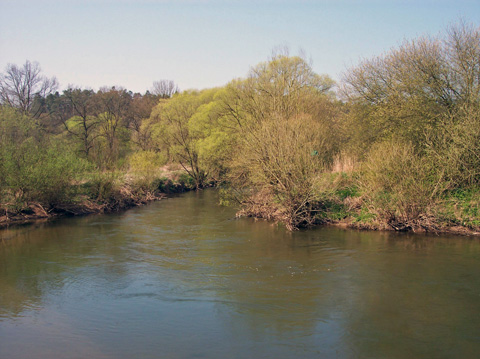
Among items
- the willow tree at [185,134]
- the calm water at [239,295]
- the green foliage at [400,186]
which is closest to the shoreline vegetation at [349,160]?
the green foliage at [400,186]

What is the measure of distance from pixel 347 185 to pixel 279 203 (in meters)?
3.98

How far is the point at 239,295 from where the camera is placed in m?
10.7

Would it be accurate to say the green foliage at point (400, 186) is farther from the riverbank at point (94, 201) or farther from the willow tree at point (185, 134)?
the willow tree at point (185, 134)

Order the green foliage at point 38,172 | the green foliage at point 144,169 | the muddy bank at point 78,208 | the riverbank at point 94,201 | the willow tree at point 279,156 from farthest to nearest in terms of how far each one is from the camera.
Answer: the green foliage at point 144,169 → the riverbank at point 94,201 → the muddy bank at point 78,208 → the green foliage at point 38,172 → the willow tree at point 279,156

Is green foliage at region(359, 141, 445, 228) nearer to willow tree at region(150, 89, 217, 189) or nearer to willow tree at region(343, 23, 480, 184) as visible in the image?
willow tree at region(343, 23, 480, 184)

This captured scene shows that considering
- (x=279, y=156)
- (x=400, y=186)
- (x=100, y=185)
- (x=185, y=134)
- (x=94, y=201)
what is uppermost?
(x=185, y=134)

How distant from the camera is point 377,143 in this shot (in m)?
20.1

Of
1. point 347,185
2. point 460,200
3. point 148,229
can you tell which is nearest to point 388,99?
point 347,185

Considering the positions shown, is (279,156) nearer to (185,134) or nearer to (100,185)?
(100,185)

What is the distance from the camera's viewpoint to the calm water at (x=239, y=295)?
8094 millimetres

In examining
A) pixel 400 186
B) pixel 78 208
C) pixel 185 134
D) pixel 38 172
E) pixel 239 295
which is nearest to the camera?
pixel 239 295

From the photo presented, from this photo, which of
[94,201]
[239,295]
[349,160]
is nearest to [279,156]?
[349,160]

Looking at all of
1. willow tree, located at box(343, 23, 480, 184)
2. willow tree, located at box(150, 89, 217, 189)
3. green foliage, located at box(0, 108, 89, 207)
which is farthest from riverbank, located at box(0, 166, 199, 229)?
willow tree, located at box(343, 23, 480, 184)

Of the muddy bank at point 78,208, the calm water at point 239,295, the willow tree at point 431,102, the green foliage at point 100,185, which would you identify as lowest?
the calm water at point 239,295
